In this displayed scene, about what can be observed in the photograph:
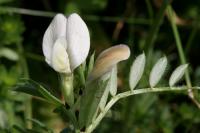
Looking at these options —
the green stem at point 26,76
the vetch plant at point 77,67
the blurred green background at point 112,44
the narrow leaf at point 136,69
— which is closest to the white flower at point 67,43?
the vetch plant at point 77,67

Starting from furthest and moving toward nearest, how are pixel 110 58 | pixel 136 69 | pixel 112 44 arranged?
pixel 112 44
pixel 136 69
pixel 110 58

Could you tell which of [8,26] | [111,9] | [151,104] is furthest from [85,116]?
[111,9]

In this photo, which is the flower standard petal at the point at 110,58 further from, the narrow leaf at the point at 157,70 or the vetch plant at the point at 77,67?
the narrow leaf at the point at 157,70

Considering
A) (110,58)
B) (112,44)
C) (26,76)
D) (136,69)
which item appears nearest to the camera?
(110,58)

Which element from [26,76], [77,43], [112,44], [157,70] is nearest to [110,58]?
[77,43]

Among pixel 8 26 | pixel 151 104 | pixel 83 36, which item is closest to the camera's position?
pixel 83 36

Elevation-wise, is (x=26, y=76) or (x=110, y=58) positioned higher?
(x=110, y=58)

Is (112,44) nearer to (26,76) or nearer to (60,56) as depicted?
(26,76)

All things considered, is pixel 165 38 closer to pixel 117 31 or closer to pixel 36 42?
pixel 117 31
